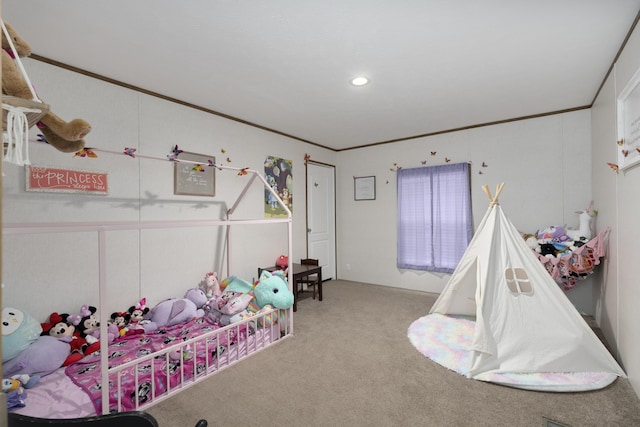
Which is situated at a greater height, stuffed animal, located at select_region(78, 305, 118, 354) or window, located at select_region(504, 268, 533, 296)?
window, located at select_region(504, 268, 533, 296)

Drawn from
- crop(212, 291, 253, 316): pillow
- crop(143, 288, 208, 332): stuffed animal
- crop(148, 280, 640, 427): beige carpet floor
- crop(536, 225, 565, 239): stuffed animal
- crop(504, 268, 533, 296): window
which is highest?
crop(536, 225, 565, 239): stuffed animal

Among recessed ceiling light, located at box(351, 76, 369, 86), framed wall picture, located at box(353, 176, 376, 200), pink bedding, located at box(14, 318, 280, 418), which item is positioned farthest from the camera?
framed wall picture, located at box(353, 176, 376, 200)

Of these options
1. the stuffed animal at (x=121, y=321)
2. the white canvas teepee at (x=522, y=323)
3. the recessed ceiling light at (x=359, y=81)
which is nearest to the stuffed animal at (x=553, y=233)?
the white canvas teepee at (x=522, y=323)

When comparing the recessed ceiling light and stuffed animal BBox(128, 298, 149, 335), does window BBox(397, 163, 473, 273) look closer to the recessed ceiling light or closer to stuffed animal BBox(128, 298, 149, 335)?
the recessed ceiling light

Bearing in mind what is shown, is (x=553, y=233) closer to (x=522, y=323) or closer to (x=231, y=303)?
(x=522, y=323)

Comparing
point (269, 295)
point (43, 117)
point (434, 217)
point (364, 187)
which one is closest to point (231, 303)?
point (269, 295)

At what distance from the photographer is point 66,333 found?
7.82 feet

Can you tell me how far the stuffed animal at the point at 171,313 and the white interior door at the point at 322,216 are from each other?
232 centimetres

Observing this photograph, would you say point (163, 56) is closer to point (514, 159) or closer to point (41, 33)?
point (41, 33)

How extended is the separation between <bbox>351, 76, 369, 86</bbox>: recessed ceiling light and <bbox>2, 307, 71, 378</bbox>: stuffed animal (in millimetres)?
3030

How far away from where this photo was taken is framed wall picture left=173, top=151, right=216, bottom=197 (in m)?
3.31

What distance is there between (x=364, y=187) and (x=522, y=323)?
3276 millimetres

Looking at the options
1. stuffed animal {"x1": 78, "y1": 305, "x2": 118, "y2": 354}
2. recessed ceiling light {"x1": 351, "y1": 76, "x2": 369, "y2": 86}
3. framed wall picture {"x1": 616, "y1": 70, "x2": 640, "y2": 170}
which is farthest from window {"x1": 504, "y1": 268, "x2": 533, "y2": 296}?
stuffed animal {"x1": 78, "y1": 305, "x2": 118, "y2": 354}

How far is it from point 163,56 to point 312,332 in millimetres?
2764
